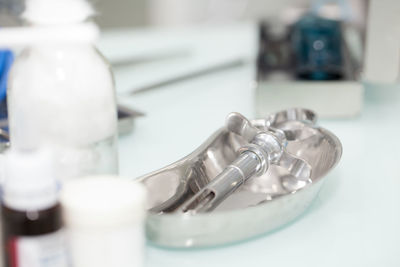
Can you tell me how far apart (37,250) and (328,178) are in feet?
0.85

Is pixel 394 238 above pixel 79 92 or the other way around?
the other way around

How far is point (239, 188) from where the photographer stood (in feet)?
1.27

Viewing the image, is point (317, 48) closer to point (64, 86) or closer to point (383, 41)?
point (383, 41)

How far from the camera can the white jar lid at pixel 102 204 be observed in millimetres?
244

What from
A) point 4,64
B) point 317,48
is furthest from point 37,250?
point 317,48

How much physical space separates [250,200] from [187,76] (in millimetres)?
372

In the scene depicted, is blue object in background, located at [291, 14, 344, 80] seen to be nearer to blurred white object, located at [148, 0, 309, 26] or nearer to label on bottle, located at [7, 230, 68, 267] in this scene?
blurred white object, located at [148, 0, 309, 26]

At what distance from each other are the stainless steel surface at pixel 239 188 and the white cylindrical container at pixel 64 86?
54mm

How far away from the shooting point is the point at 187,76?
0.72m

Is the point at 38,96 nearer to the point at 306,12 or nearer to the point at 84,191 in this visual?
the point at 84,191

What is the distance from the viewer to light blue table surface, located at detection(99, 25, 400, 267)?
0.33 meters

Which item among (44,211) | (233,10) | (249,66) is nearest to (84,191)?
(44,211)

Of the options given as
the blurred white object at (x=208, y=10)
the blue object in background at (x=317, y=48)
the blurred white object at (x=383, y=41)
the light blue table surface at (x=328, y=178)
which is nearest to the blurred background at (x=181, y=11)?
the blurred white object at (x=208, y=10)

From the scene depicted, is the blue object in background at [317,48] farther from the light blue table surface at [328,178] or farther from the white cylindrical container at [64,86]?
the white cylindrical container at [64,86]
